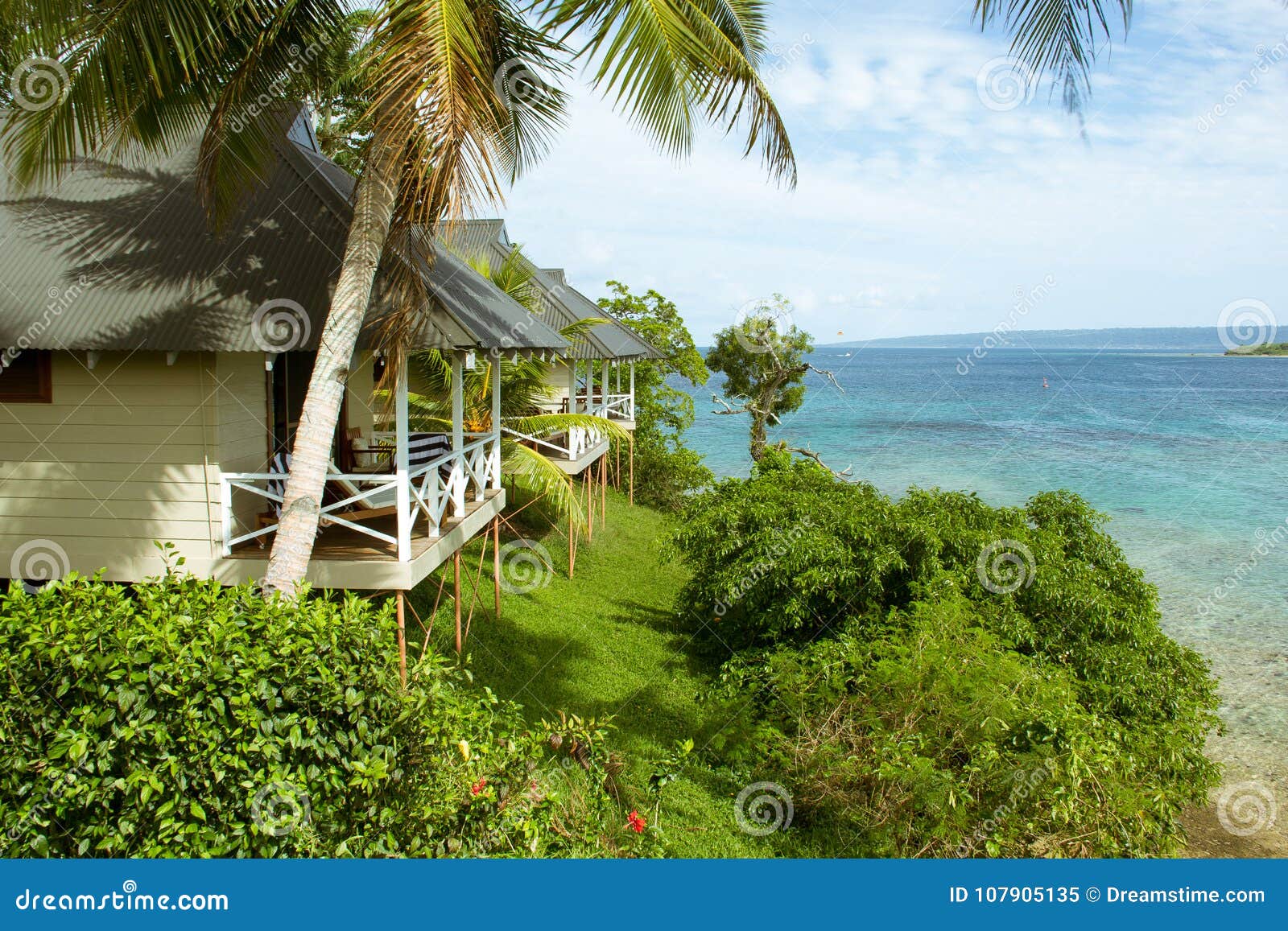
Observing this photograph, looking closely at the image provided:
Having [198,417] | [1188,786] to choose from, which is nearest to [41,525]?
[198,417]

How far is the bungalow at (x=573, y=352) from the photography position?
20.8 meters

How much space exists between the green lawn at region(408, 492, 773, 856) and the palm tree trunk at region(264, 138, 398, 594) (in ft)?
13.0

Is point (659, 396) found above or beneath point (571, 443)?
above

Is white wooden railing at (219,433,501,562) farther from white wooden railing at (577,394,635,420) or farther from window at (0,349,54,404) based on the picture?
white wooden railing at (577,394,635,420)

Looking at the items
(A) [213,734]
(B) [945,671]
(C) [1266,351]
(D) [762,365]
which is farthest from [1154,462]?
(C) [1266,351]

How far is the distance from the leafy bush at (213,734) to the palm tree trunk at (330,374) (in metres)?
2.07

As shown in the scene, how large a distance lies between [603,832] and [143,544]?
224 inches

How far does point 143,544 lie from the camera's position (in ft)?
31.1

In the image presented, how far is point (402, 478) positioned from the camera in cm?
897

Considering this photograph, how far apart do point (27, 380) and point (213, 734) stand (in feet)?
22.4

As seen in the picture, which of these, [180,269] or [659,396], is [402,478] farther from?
[659,396]

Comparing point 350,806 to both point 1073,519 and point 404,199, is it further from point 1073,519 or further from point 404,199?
point 1073,519

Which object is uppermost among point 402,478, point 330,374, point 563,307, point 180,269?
point 563,307

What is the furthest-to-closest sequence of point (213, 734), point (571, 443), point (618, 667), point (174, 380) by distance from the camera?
point (571, 443) → point (618, 667) → point (174, 380) → point (213, 734)
